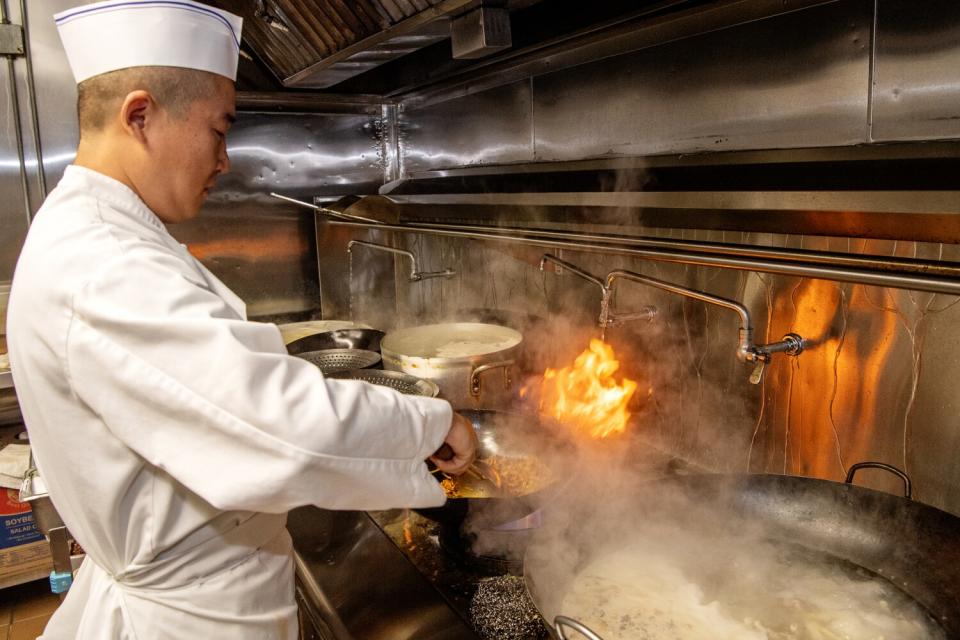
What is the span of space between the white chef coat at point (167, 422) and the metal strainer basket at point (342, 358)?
1.48 m

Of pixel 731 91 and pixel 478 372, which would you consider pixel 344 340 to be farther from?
pixel 731 91

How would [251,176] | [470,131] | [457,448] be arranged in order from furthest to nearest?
[251,176], [470,131], [457,448]

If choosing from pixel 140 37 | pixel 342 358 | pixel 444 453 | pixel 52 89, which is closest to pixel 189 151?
pixel 140 37

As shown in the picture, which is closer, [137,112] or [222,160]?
[137,112]

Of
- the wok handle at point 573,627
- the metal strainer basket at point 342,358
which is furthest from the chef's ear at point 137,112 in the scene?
the metal strainer basket at point 342,358

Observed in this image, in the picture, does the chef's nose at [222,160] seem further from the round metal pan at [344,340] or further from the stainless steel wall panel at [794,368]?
the round metal pan at [344,340]

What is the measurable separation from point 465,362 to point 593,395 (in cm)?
47

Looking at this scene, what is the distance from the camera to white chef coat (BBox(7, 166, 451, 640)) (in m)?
0.90

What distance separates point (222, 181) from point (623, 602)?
3.36 m

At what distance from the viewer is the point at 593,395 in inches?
88.4

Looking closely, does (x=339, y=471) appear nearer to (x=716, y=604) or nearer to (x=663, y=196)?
(x=716, y=604)

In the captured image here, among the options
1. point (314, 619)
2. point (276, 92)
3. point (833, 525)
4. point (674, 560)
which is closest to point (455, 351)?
point (314, 619)

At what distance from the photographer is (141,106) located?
1081 mm

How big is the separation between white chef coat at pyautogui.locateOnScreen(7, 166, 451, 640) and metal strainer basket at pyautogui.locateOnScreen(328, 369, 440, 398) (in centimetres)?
91
